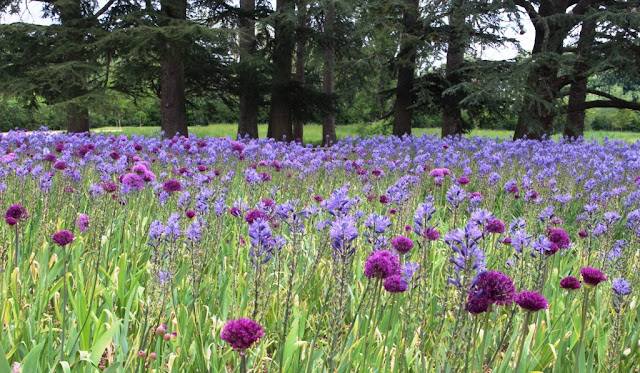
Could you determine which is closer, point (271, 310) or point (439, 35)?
point (271, 310)

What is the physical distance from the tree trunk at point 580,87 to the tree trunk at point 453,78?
325cm

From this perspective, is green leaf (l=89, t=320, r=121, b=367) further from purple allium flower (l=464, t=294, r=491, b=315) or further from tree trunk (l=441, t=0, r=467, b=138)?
tree trunk (l=441, t=0, r=467, b=138)

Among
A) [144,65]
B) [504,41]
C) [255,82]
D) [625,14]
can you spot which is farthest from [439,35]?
[144,65]

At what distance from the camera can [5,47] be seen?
1378 centimetres

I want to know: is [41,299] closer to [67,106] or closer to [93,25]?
[67,106]

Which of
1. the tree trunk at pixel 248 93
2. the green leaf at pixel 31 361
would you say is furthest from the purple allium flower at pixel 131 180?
the tree trunk at pixel 248 93

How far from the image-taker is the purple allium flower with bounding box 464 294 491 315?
4.20ft

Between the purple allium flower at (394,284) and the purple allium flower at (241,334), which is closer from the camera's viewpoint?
the purple allium flower at (241,334)

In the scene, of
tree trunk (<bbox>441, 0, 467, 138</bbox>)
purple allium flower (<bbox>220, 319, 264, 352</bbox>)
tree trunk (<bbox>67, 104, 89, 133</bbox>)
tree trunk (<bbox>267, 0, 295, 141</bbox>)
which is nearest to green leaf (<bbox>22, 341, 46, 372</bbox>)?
purple allium flower (<bbox>220, 319, 264, 352</bbox>)

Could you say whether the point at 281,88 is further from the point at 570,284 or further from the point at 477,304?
the point at 477,304

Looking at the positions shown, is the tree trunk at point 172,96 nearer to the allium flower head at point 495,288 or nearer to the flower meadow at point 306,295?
the flower meadow at point 306,295

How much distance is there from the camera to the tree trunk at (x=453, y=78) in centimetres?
1366

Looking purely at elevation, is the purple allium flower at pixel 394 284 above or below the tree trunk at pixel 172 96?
below

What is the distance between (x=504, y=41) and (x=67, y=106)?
1253 centimetres
